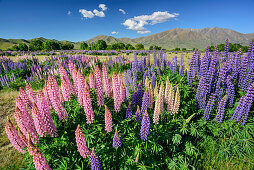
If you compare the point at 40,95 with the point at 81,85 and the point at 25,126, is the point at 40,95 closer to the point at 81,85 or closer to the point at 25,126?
the point at 25,126

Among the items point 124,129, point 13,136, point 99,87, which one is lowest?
point 124,129

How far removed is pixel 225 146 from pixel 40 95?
18.7ft

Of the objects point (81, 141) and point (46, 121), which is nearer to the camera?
point (81, 141)

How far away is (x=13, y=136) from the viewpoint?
9.66 ft

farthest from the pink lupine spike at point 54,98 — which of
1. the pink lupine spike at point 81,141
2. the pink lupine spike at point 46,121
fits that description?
the pink lupine spike at point 81,141

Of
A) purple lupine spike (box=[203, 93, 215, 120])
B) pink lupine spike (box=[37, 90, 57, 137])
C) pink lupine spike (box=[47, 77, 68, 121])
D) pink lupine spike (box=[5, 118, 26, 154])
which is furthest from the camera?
purple lupine spike (box=[203, 93, 215, 120])

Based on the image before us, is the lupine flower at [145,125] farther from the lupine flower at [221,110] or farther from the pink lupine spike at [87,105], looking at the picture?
the lupine flower at [221,110]

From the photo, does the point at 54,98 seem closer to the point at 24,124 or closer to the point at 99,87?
the point at 24,124

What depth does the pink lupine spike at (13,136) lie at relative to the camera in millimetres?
2894

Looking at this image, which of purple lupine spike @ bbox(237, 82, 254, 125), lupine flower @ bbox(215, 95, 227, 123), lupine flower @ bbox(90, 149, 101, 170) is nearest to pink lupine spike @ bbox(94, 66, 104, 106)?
lupine flower @ bbox(90, 149, 101, 170)

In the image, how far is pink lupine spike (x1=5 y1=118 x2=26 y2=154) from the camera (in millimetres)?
2894

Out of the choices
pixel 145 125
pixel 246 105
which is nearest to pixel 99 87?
pixel 145 125

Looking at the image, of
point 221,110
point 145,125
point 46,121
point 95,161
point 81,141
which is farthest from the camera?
point 221,110

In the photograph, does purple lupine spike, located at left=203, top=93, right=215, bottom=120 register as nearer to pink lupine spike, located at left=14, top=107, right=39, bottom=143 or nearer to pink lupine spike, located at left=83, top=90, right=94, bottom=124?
pink lupine spike, located at left=83, top=90, right=94, bottom=124
